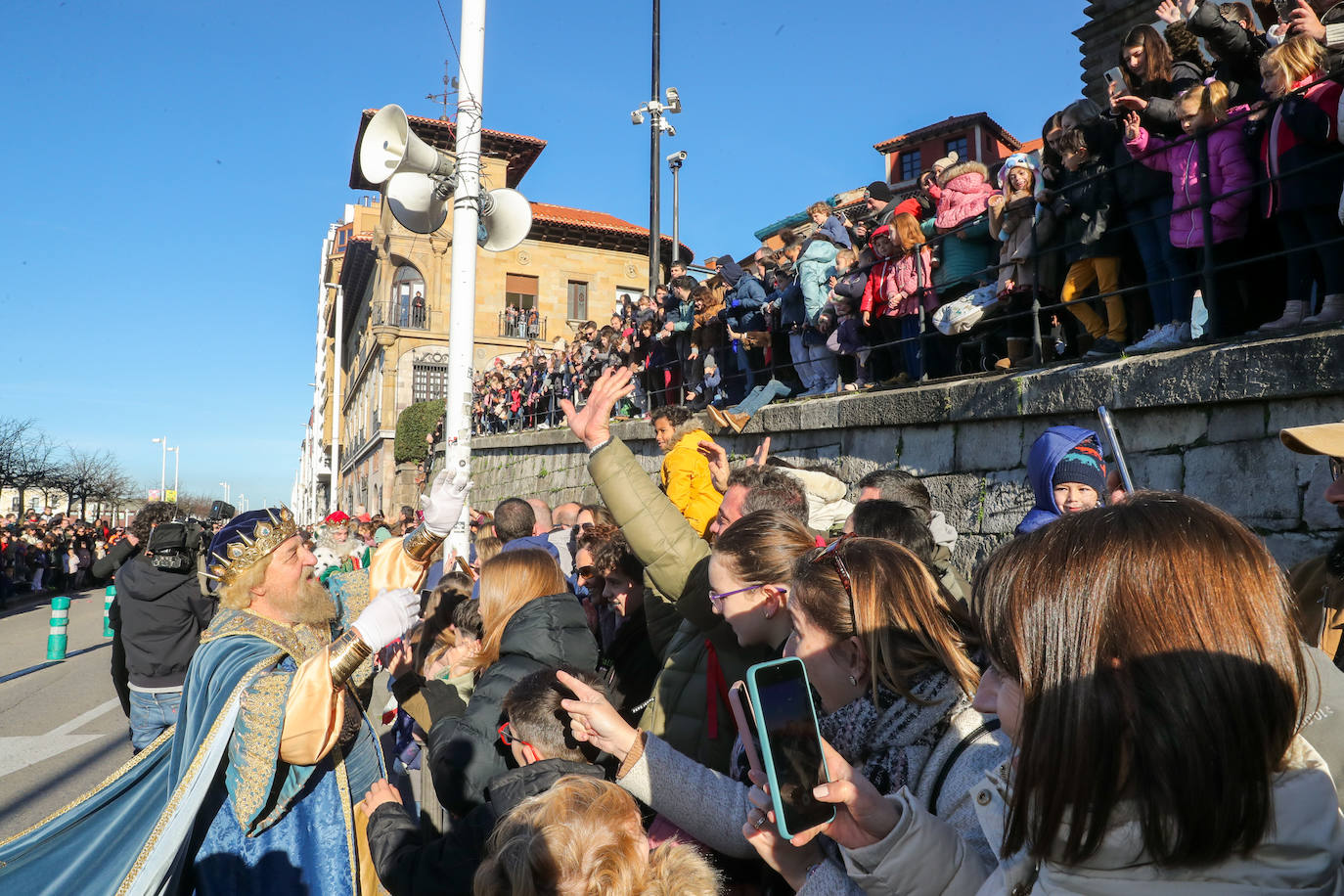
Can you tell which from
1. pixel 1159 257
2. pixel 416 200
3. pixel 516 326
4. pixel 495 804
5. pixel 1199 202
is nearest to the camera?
pixel 495 804

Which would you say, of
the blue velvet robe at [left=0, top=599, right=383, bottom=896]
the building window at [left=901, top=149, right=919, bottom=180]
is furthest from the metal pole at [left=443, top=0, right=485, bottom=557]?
the building window at [left=901, top=149, right=919, bottom=180]

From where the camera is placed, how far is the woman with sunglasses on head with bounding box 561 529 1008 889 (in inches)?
66.8

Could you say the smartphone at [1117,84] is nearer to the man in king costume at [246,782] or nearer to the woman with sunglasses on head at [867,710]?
the woman with sunglasses on head at [867,710]

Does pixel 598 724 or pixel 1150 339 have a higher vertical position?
pixel 1150 339

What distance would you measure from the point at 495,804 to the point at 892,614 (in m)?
1.21

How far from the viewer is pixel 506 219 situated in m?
6.62

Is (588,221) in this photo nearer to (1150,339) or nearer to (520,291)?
(520,291)

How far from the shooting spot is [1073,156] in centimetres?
540

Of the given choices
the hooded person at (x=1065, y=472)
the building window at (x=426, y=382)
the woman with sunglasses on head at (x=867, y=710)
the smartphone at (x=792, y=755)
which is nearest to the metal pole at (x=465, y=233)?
the hooded person at (x=1065, y=472)

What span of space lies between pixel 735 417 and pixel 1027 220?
11.1 feet

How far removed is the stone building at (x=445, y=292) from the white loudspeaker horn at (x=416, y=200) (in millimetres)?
Result: 27938

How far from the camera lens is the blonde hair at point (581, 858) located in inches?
73.0

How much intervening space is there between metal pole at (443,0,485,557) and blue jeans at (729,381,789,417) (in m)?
3.50

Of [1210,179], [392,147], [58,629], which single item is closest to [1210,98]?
[1210,179]
